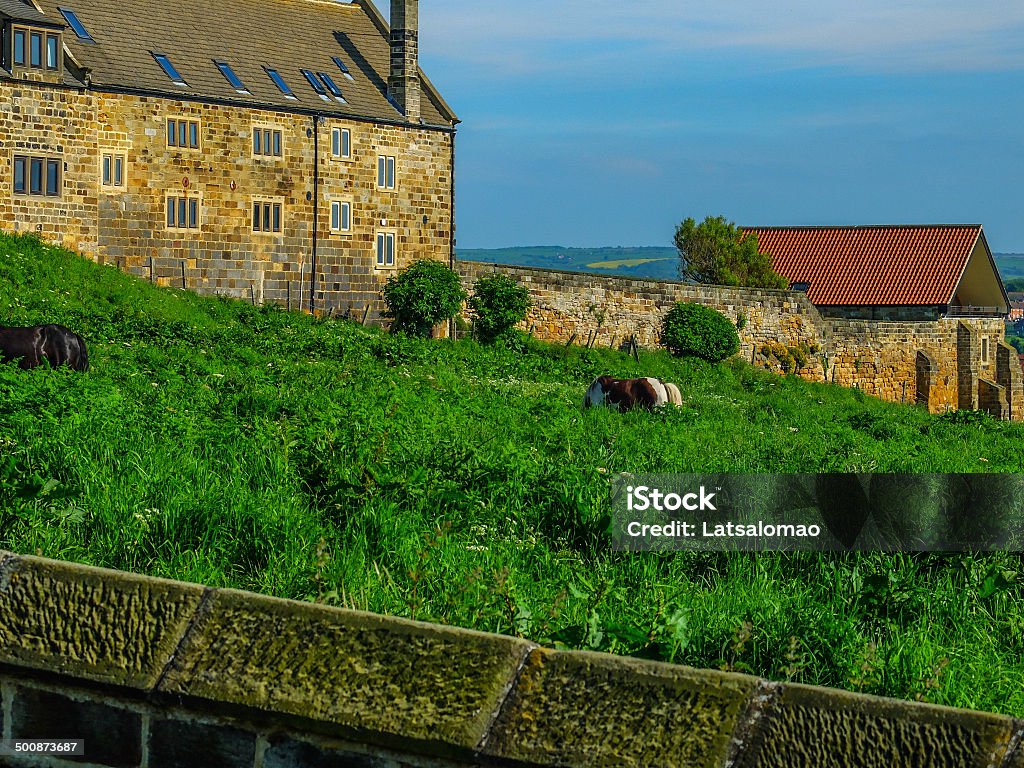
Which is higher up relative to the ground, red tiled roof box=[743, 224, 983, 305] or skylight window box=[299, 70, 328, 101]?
skylight window box=[299, 70, 328, 101]

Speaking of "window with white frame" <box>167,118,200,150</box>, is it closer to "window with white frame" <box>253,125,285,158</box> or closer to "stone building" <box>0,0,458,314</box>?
"stone building" <box>0,0,458,314</box>

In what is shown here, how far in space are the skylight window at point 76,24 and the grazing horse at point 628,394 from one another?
71.8ft

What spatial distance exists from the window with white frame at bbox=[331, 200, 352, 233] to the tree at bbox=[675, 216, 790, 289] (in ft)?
62.7

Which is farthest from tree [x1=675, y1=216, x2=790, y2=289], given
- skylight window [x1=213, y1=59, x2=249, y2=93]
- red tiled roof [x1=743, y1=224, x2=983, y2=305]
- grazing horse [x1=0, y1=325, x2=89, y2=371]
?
grazing horse [x1=0, y1=325, x2=89, y2=371]

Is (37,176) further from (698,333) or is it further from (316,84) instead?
(698,333)

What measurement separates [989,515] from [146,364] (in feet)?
47.4

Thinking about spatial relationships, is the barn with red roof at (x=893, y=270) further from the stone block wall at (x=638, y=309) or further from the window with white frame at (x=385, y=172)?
the window with white frame at (x=385, y=172)

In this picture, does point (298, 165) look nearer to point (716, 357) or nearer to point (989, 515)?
point (716, 357)

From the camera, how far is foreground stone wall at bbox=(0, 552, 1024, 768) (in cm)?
342

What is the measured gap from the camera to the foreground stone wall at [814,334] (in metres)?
42.4

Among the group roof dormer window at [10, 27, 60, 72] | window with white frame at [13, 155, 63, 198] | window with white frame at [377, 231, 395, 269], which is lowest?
window with white frame at [377, 231, 395, 269]

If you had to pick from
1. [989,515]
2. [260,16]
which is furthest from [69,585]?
[260,16]

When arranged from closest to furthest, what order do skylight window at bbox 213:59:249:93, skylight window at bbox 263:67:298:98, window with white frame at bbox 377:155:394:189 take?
skylight window at bbox 213:59:249:93, skylight window at bbox 263:67:298:98, window with white frame at bbox 377:155:394:189

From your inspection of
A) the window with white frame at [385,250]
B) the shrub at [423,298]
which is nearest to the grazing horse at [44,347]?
the shrub at [423,298]
